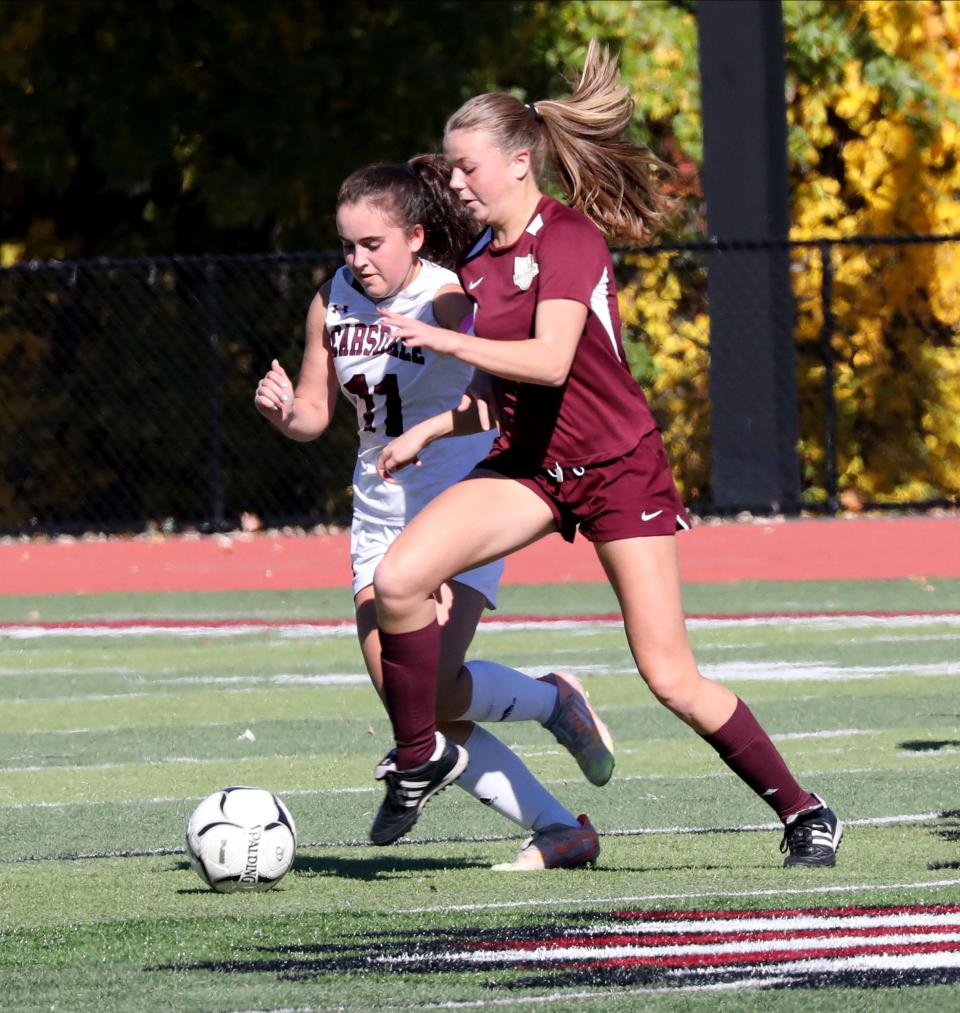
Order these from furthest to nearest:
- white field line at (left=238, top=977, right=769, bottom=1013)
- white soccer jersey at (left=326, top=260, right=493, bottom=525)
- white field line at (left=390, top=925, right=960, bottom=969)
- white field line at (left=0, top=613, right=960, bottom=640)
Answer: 1. white field line at (left=0, top=613, right=960, bottom=640)
2. white soccer jersey at (left=326, top=260, right=493, bottom=525)
3. white field line at (left=390, top=925, right=960, bottom=969)
4. white field line at (left=238, top=977, right=769, bottom=1013)

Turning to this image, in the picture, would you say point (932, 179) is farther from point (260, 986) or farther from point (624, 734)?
point (260, 986)

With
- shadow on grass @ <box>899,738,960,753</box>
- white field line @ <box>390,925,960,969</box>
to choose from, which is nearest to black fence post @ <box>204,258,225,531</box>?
shadow on grass @ <box>899,738,960,753</box>

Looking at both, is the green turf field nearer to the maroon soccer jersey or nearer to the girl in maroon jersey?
the girl in maroon jersey

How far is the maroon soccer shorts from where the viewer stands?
608cm

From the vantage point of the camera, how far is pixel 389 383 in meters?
6.82

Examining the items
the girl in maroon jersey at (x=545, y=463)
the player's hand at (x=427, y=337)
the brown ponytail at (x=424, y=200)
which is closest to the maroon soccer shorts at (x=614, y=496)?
the girl in maroon jersey at (x=545, y=463)

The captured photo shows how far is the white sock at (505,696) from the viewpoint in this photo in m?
6.73

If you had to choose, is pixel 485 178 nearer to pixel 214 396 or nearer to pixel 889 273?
pixel 214 396

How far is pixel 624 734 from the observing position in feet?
32.3

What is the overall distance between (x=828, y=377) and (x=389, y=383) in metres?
11.7

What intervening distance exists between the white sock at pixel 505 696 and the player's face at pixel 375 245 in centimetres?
113

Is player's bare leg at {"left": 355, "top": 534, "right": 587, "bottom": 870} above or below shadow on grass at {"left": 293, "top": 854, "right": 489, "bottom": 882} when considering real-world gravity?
above

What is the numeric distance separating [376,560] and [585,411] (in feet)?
3.12

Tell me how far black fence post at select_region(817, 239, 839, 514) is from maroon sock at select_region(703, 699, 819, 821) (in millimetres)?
11620
